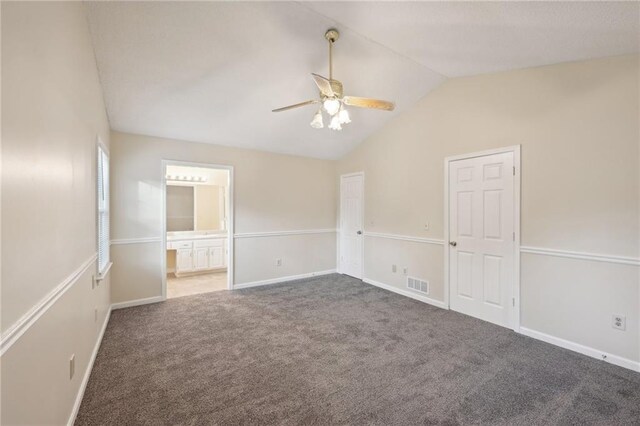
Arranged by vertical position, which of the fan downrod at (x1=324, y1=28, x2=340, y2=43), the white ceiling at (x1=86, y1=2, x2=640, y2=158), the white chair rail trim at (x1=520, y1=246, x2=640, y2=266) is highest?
the fan downrod at (x1=324, y1=28, x2=340, y2=43)

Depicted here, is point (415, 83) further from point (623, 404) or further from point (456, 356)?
point (623, 404)

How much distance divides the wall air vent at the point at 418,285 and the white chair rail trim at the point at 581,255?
1414 mm

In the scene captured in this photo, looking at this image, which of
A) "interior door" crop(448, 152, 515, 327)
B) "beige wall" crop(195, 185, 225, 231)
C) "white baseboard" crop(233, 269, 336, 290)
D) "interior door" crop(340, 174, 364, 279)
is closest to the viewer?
"interior door" crop(448, 152, 515, 327)

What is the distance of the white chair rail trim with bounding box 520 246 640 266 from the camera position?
2549 mm

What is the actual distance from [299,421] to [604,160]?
11.1 ft

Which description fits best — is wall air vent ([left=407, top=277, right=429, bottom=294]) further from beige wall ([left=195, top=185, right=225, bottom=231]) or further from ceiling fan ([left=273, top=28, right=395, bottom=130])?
beige wall ([left=195, top=185, right=225, bottom=231])

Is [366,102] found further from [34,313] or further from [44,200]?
[34,313]

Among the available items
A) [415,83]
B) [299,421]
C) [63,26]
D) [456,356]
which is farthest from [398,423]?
[415,83]

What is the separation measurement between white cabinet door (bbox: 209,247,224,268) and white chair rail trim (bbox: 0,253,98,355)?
4139 millimetres

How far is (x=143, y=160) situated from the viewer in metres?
4.16

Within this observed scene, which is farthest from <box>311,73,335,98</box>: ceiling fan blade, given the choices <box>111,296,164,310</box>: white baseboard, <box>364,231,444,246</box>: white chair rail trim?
<box>111,296,164,310</box>: white baseboard

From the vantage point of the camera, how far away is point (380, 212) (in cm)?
505

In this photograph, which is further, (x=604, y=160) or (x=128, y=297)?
(x=128, y=297)

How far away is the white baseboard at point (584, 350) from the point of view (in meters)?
2.53
